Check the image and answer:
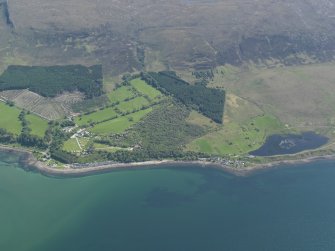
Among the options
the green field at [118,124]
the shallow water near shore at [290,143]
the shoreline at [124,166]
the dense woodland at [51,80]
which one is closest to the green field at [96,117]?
the green field at [118,124]

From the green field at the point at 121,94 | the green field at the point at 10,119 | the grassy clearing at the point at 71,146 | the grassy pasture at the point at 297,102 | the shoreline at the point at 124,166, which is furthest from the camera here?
the green field at the point at 121,94

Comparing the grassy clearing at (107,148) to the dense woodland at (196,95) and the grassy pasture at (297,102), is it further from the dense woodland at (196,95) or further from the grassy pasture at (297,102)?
the grassy pasture at (297,102)

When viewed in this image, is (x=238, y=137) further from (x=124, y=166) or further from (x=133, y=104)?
(x=124, y=166)

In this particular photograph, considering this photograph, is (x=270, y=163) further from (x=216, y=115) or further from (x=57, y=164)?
(x=57, y=164)

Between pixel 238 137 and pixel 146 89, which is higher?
pixel 146 89

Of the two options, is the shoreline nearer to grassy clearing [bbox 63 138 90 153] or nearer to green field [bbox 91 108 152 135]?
grassy clearing [bbox 63 138 90 153]


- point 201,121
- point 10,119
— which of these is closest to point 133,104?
point 201,121
